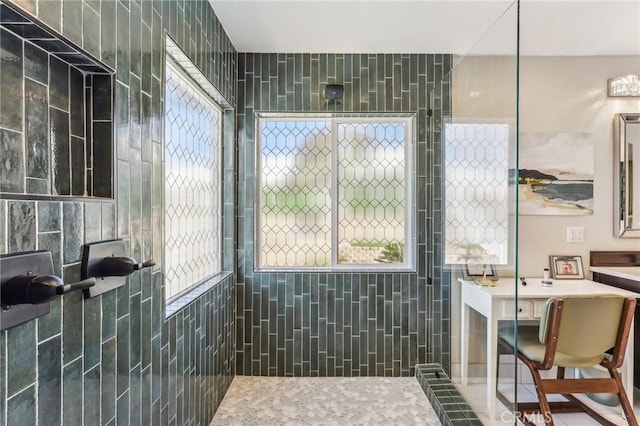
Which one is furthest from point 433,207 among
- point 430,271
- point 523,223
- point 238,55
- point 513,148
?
point 238,55

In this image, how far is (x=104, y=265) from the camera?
1.00 m

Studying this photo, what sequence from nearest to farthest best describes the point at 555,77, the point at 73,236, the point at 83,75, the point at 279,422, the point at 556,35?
the point at 73,236, the point at 83,75, the point at 279,422, the point at 556,35, the point at 555,77

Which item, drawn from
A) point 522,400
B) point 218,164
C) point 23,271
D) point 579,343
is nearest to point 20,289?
point 23,271

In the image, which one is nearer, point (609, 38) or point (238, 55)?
point (609, 38)

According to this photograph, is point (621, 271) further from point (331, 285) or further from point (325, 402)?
point (325, 402)

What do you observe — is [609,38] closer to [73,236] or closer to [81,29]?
[81,29]

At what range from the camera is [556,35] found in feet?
7.54

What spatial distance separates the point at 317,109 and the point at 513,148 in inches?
56.7

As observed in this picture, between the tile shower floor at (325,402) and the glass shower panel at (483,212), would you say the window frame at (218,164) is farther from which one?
the glass shower panel at (483,212)

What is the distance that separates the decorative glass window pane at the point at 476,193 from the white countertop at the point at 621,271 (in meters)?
1.16

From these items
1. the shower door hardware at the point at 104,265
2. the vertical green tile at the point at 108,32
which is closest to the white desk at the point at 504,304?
the shower door hardware at the point at 104,265

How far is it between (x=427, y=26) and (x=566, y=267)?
195 centimetres

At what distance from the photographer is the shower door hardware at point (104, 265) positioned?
958mm

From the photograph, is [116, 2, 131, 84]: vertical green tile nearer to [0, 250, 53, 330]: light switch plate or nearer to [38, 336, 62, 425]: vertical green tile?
[0, 250, 53, 330]: light switch plate
